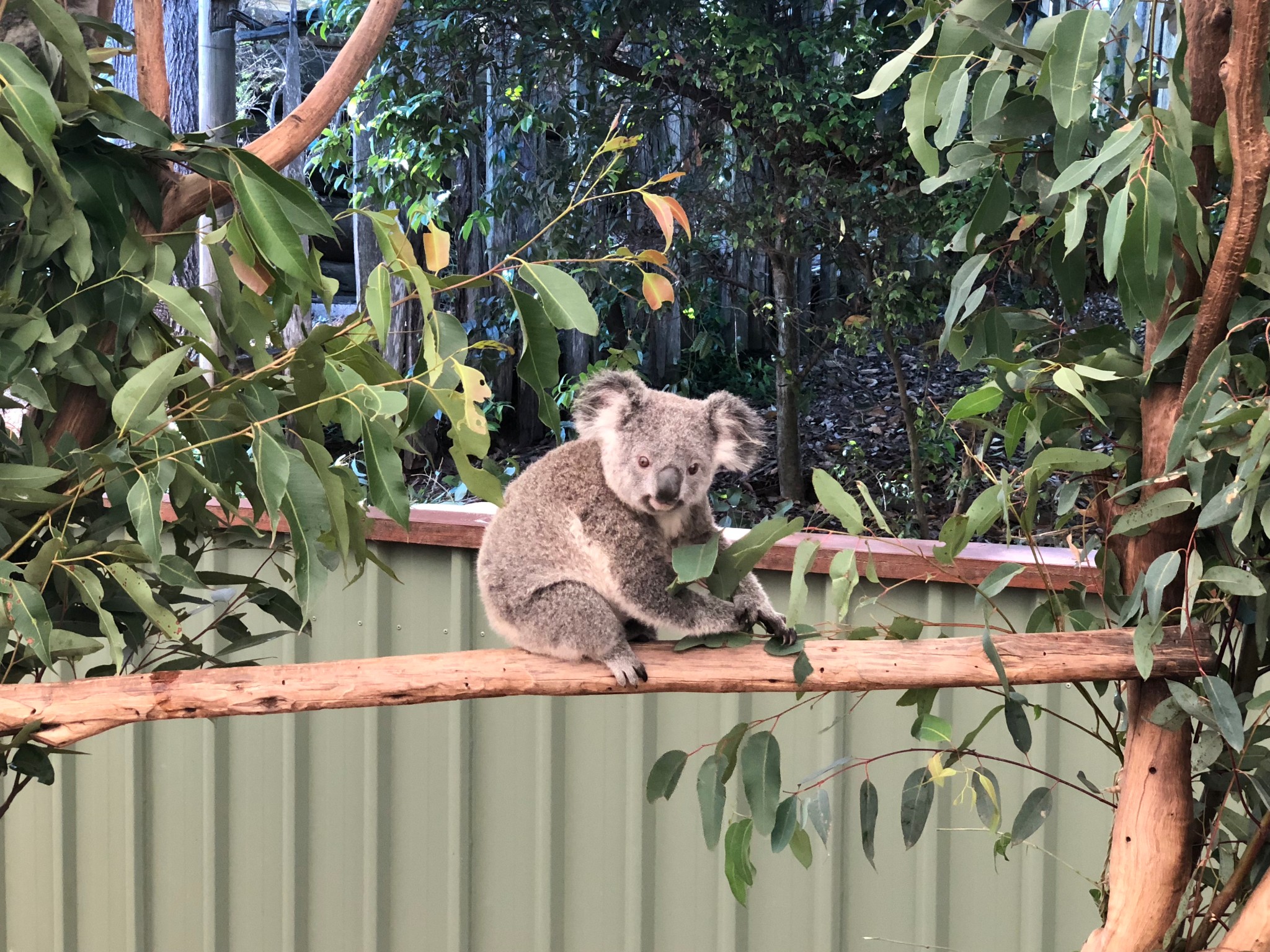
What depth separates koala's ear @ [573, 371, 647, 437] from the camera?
5.73 ft

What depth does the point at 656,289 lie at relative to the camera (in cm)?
119

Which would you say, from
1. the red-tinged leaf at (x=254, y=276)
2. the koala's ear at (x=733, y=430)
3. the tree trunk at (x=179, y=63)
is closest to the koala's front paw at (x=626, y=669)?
the koala's ear at (x=733, y=430)

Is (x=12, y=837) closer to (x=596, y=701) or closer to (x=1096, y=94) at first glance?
(x=596, y=701)

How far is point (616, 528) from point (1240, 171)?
39.0 inches

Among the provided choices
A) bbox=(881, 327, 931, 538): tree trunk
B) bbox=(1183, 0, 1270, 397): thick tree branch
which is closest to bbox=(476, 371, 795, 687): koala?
bbox=(1183, 0, 1270, 397): thick tree branch

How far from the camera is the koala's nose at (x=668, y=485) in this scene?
1587 mm

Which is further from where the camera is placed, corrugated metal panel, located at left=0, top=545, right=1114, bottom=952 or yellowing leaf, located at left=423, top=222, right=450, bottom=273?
corrugated metal panel, located at left=0, top=545, right=1114, bottom=952

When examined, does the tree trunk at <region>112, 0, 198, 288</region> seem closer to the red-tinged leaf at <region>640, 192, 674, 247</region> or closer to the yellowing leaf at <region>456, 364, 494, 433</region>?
the red-tinged leaf at <region>640, 192, 674, 247</region>

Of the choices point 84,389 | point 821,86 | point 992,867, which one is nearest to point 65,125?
point 84,389

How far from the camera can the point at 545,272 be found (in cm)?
106

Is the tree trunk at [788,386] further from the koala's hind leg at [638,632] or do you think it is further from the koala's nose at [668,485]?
the koala's nose at [668,485]

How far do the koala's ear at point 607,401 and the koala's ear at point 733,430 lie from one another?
13cm

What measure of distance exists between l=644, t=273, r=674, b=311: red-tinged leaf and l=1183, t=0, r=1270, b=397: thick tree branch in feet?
1.69

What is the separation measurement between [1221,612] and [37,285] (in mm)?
1308
